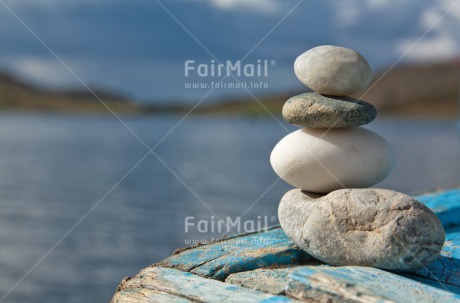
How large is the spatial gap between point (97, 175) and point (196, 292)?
2084cm

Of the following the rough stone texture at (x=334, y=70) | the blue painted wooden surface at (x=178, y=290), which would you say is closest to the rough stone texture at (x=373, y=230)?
the blue painted wooden surface at (x=178, y=290)

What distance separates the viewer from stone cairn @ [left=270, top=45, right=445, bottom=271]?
3756mm

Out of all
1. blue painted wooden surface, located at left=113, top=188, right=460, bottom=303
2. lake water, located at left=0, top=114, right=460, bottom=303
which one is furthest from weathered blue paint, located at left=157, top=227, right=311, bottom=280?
lake water, located at left=0, top=114, right=460, bottom=303

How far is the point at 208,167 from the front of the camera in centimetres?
2564

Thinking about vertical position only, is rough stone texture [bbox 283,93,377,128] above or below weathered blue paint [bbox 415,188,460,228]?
above

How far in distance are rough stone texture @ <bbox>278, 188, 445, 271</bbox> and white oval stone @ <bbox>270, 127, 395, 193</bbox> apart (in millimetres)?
341

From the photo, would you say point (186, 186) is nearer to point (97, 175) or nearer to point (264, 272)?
point (97, 175)

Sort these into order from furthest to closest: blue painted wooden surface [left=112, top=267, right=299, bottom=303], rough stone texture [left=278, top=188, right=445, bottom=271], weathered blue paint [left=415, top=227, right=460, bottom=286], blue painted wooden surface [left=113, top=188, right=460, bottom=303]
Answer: weathered blue paint [left=415, top=227, right=460, bottom=286] < rough stone texture [left=278, top=188, right=445, bottom=271] < blue painted wooden surface [left=112, top=267, right=299, bottom=303] < blue painted wooden surface [left=113, top=188, right=460, bottom=303]

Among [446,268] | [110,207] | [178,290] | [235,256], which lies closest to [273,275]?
[235,256]

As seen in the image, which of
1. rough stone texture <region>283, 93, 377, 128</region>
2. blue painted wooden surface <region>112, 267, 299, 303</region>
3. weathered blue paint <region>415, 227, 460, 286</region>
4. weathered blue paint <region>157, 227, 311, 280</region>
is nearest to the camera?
blue painted wooden surface <region>112, 267, 299, 303</region>

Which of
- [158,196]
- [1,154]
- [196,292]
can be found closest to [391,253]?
[196,292]

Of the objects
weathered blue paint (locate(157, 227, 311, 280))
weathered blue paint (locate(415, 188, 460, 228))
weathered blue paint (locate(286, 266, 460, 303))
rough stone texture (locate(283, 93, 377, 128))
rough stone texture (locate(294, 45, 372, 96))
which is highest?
rough stone texture (locate(294, 45, 372, 96))

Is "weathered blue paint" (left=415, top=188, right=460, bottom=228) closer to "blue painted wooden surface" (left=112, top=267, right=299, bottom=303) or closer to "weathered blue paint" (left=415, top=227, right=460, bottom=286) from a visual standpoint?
"weathered blue paint" (left=415, top=227, right=460, bottom=286)

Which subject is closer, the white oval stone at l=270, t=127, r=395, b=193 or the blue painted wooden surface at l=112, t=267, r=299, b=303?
the blue painted wooden surface at l=112, t=267, r=299, b=303
